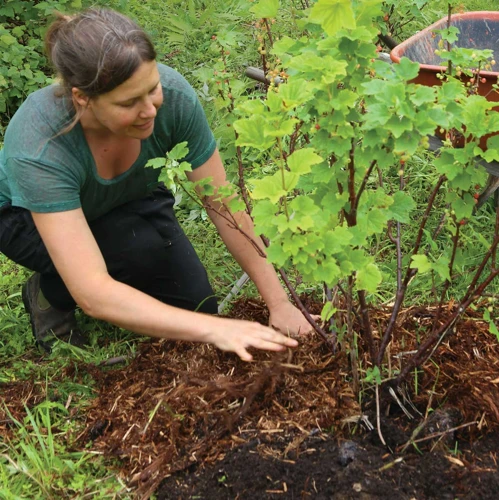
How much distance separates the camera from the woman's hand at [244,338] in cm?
195

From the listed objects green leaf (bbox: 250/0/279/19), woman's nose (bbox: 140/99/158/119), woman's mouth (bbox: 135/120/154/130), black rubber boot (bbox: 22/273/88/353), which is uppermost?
green leaf (bbox: 250/0/279/19)

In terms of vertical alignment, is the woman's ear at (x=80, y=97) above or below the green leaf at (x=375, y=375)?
above

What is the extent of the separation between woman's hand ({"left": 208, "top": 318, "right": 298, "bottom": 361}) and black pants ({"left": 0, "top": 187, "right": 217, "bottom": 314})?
811mm

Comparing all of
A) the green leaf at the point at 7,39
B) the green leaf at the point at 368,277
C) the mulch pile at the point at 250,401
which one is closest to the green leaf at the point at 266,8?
the green leaf at the point at 368,277

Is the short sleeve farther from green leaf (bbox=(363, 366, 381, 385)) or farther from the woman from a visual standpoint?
green leaf (bbox=(363, 366, 381, 385))

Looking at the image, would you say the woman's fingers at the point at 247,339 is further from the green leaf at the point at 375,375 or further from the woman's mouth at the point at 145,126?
the woman's mouth at the point at 145,126

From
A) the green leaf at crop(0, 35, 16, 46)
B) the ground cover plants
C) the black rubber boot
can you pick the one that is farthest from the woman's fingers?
the green leaf at crop(0, 35, 16, 46)

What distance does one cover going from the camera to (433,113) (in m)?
1.50

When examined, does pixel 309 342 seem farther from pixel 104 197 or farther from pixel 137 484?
pixel 104 197

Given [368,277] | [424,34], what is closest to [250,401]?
[368,277]

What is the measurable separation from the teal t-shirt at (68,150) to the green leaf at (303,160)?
1.00 metres

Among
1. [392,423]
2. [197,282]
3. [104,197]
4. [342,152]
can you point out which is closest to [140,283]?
[197,282]

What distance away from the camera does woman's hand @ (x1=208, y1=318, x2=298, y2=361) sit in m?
1.95

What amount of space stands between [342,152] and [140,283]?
1637 millimetres
